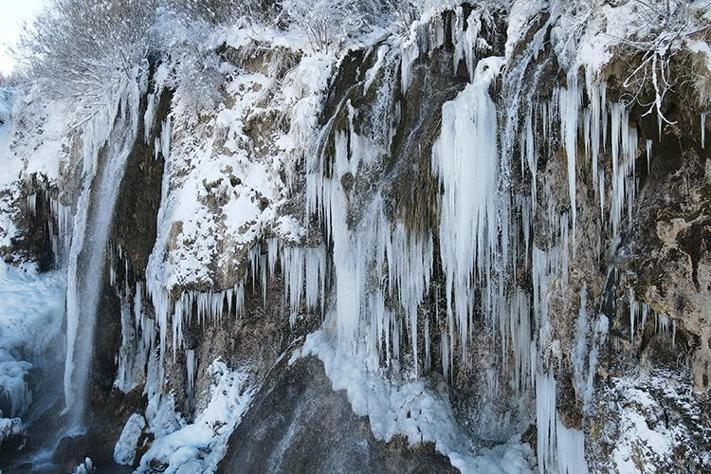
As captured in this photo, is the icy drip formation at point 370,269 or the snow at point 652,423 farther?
the icy drip formation at point 370,269

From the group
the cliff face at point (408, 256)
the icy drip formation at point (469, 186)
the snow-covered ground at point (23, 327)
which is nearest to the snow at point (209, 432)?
the cliff face at point (408, 256)

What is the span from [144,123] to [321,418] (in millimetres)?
→ 6760

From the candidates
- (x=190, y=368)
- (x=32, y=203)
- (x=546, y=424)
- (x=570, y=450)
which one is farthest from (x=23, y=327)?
(x=570, y=450)

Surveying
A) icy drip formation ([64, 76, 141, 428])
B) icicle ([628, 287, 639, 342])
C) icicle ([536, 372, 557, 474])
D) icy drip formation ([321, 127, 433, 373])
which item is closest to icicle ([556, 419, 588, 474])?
icicle ([536, 372, 557, 474])

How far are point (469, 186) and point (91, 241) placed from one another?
306 inches

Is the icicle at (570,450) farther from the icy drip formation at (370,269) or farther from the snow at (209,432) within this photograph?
the snow at (209,432)

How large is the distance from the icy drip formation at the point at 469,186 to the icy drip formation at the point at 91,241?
6872 millimetres

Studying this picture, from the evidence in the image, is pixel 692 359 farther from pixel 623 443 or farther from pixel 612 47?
pixel 612 47

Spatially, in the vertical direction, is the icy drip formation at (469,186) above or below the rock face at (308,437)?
above

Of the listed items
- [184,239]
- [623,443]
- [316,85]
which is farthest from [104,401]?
[623,443]

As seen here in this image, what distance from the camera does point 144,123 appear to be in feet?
35.5

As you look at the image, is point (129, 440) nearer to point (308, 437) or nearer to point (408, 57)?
point (308, 437)

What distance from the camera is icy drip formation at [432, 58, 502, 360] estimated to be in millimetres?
6148

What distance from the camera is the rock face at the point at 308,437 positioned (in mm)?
6523
